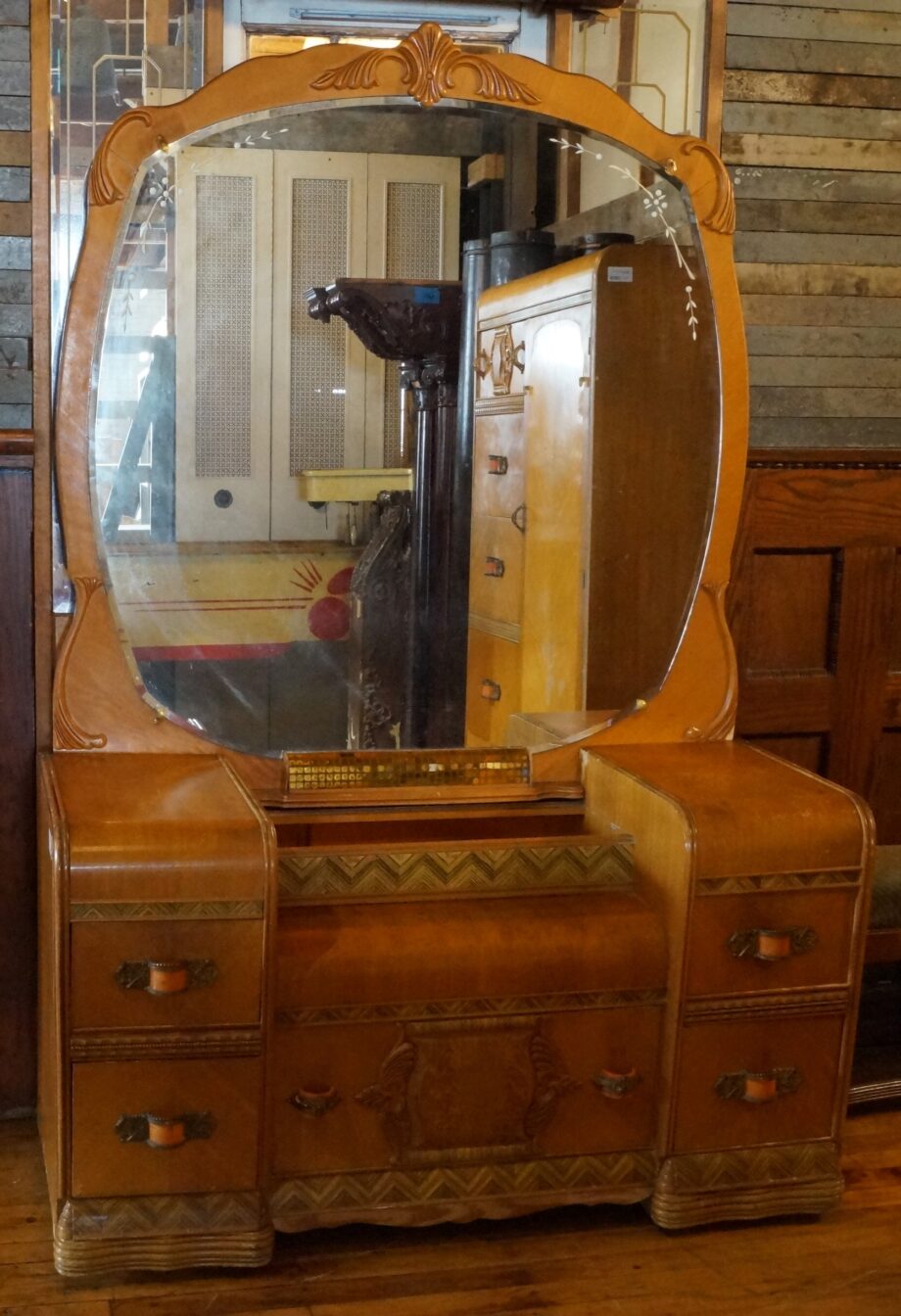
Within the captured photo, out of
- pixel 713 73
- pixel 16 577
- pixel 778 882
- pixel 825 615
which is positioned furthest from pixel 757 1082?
pixel 713 73

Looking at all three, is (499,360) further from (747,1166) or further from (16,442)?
(747,1166)

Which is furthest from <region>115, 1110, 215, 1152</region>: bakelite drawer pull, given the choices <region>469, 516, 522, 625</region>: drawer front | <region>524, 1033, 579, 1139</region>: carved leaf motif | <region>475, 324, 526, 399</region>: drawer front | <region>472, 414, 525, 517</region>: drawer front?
<region>475, 324, 526, 399</region>: drawer front

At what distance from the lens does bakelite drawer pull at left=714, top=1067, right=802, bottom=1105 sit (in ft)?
6.82

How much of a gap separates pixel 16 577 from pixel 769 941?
1.19 metres

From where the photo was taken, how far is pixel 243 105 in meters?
2.11

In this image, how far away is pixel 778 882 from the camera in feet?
6.72

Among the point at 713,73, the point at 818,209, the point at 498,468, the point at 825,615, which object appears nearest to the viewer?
the point at 498,468

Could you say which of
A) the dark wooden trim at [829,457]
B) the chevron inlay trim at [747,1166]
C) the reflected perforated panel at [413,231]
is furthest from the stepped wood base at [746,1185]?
the reflected perforated panel at [413,231]

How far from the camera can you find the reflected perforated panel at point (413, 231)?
7.11 feet

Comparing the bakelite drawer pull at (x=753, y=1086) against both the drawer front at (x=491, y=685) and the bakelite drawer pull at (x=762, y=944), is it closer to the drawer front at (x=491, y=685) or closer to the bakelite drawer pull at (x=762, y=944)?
the bakelite drawer pull at (x=762, y=944)

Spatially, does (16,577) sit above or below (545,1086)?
above

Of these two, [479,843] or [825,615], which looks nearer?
[479,843]

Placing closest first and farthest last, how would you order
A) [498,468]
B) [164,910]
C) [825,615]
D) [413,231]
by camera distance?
[164,910] < [413,231] < [498,468] < [825,615]

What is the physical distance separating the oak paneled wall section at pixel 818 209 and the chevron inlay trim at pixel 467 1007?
1059 mm
